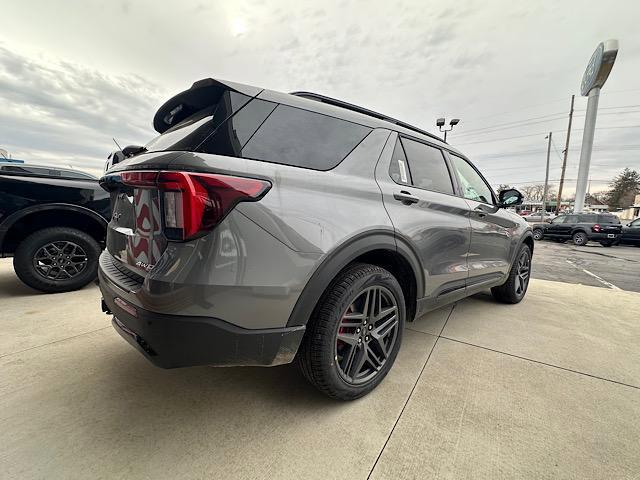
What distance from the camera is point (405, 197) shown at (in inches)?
79.4

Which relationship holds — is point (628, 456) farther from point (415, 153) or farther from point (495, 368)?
point (415, 153)

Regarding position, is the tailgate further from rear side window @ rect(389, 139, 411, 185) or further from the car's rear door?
the car's rear door

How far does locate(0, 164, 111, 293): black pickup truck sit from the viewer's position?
334 centimetres

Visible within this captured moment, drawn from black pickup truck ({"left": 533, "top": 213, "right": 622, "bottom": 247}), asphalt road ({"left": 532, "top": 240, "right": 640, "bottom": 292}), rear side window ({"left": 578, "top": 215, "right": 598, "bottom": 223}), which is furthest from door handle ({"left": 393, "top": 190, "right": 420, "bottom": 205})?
rear side window ({"left": 578, "top": 215, "right": 598, "bottom": 223})

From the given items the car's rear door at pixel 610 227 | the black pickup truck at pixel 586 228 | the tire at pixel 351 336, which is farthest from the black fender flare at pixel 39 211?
the car's rear door at pixel 610 227

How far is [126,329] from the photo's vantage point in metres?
1.47

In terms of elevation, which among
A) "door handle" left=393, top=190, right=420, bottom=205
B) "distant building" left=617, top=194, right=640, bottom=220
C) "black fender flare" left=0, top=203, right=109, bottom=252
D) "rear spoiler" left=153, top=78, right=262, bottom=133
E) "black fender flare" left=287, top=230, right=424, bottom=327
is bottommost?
"distant building" left=617, top=194, right=640, bottom=220

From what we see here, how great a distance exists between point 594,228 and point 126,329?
18713 millimetres

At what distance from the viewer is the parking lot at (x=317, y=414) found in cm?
136

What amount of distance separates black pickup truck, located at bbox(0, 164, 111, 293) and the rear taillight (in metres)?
3.16

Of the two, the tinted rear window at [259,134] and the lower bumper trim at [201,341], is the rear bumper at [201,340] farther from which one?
the tinted rear window at [259,134]

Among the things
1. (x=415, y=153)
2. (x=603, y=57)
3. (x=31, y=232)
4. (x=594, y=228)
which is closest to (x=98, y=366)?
(x=31, y=232)

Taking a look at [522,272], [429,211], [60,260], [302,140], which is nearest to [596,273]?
[522,272]

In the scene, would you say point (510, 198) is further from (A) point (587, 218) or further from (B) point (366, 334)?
(A) point (587, 218)
